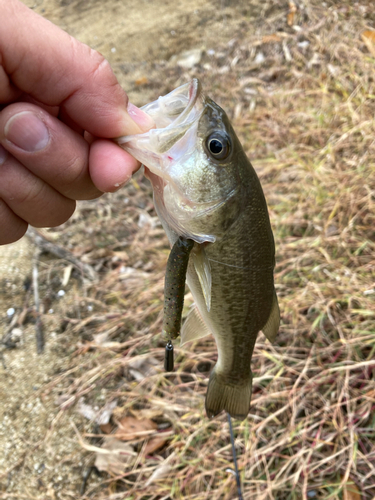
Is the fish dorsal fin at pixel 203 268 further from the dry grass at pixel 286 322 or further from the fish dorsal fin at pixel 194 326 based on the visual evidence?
the dry grass at pixel 286 322

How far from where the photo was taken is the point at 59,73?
137cm

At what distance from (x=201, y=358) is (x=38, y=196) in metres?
1.84

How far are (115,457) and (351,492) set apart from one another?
1457mm

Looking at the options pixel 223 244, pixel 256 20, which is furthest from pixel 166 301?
pixel 256 20

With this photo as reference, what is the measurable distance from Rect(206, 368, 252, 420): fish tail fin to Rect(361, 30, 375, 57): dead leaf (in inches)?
165

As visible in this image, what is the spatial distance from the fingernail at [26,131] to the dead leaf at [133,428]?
2.09 metres

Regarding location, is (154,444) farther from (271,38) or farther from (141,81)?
(271,38)

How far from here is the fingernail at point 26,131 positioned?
133cm

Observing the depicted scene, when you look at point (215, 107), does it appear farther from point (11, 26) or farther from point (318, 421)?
point (318, 421)

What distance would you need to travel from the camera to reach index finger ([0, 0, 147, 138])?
1302 mm

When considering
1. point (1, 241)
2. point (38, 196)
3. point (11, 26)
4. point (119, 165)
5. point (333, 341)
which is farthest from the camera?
point (333, 341)

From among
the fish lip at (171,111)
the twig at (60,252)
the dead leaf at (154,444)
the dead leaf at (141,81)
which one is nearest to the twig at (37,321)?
the twig at (60,252)

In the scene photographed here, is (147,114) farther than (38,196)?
No

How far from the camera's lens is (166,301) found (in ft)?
4.53
